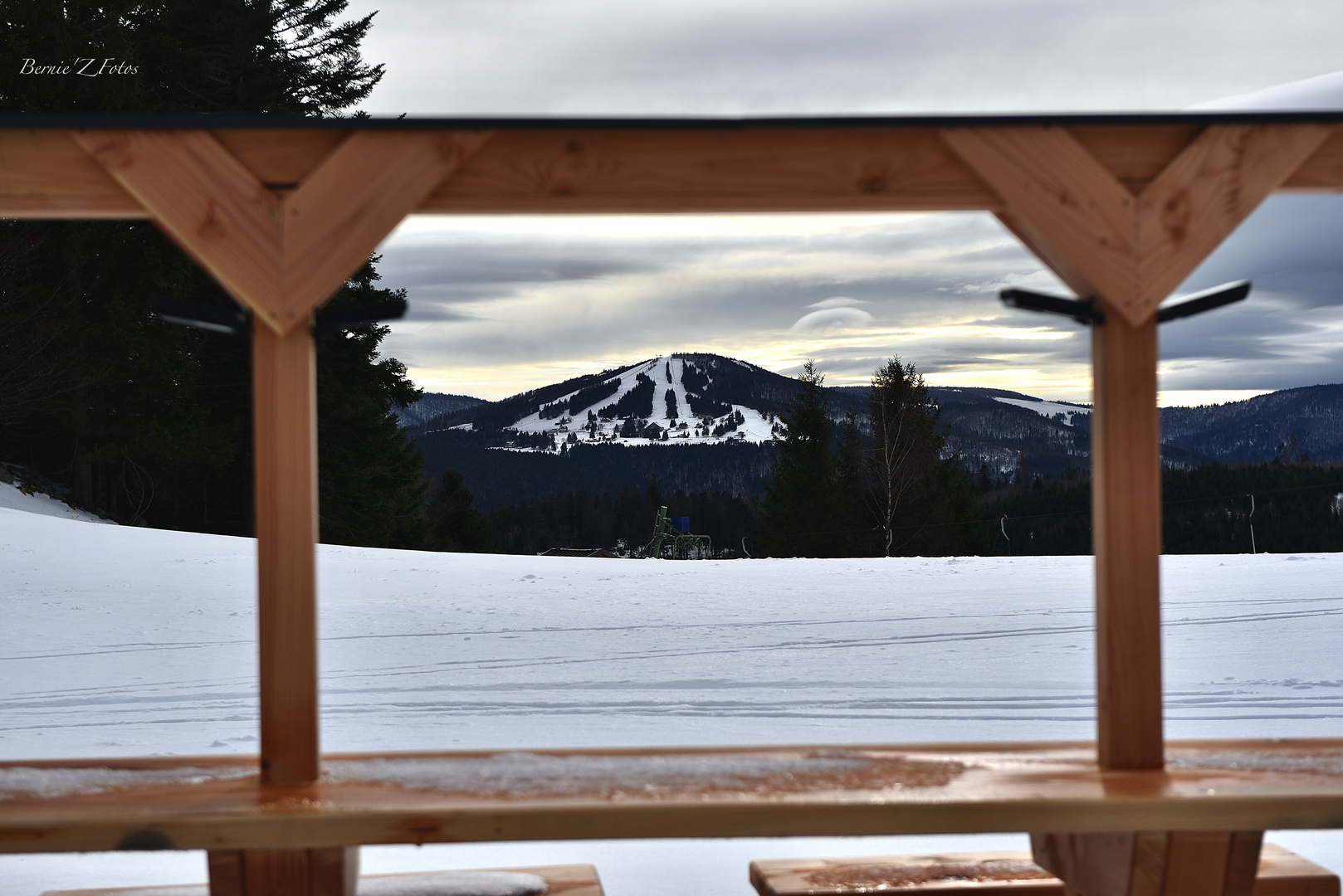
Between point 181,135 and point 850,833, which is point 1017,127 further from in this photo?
point 181,135

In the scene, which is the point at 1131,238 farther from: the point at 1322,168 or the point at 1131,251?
the point at 1322,168

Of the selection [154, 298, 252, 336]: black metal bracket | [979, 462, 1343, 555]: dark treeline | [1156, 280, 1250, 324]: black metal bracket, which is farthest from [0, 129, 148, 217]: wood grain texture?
[979, 462, 1343, 555]: dark treeline

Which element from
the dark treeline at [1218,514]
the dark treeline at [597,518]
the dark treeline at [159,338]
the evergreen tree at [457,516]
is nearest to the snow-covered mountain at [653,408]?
the dark treeline at [597,518]

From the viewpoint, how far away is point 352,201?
223 centimetres

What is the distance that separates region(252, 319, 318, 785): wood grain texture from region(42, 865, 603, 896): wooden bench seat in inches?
26.1

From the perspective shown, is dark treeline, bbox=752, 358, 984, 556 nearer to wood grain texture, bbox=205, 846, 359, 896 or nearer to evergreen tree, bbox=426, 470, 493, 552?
evergreen tree, bbox=426, 470, 493, 552

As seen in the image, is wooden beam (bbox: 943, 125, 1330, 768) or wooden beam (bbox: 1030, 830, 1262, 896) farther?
wooden beam (bbox: 943, 125, 1330, 768)

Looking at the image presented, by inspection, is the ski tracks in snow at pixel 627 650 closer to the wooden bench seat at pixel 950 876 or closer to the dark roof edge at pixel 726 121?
the wooden bench seat at pixel 950 876

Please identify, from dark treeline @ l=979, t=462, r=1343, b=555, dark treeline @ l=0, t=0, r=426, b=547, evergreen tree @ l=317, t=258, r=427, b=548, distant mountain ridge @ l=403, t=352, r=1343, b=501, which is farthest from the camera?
distant mountain ridge @ l=403, t=352, r=1343, b=501

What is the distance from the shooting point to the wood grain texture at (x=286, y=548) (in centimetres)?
226

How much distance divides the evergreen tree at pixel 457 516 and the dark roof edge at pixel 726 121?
40.0 metres

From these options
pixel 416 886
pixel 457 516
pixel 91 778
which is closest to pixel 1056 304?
pixel 416 886

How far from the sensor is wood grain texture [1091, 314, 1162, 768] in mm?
2326

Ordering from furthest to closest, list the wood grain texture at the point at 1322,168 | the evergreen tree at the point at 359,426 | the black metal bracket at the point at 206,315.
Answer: the evergreen tree at the point at 359,426 < the wood grain texture at the point at 1322,168 < the black metal bracket at the point at 206,315
